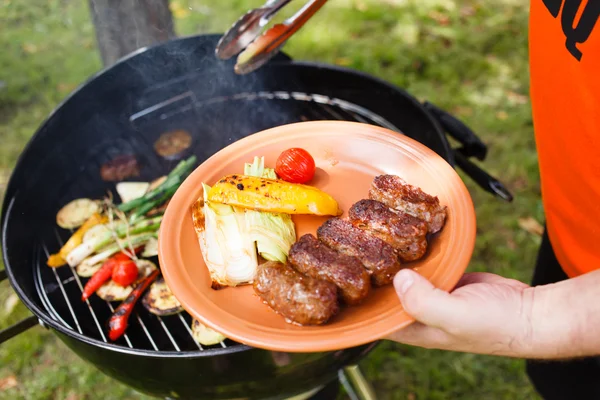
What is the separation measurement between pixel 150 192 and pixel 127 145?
0.68 m

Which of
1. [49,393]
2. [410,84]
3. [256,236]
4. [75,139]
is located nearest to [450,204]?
[256,236]

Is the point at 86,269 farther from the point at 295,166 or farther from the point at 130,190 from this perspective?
the point at 295,166

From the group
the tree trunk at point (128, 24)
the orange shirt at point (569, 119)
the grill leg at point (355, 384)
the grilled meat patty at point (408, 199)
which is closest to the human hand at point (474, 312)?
the grilled meat patty at point (408, 199)

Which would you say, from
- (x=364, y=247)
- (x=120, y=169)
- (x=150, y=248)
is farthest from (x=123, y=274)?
(x=364, y=247)

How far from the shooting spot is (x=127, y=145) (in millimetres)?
3967

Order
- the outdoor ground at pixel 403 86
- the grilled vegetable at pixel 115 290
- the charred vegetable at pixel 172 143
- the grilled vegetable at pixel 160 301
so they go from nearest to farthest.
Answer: the grilled vegetable at pixel 160 301 < the grilled vegetable at pixel 115 290 < the charred vegetable at pixel 172 143 < the outdoor ground at pixel 403 86

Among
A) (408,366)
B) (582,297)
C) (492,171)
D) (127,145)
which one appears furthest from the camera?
(492,171)

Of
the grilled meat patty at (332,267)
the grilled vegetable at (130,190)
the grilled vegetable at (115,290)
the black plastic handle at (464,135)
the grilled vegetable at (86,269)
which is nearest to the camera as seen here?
the grilled meat patty at (332,267)

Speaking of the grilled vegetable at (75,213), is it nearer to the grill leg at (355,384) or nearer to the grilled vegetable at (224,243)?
the grilled vegetable at (224,243)

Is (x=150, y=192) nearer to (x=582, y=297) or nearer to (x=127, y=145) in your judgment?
(x=127, y=145)

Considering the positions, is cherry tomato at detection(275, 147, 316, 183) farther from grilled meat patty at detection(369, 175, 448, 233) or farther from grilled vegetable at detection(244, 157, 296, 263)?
grilled meat patty at detection(369, 175, 448, 233)

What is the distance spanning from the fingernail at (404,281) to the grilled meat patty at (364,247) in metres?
0.28

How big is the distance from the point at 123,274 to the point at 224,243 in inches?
40.9

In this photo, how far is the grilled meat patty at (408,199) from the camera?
7.39ft
